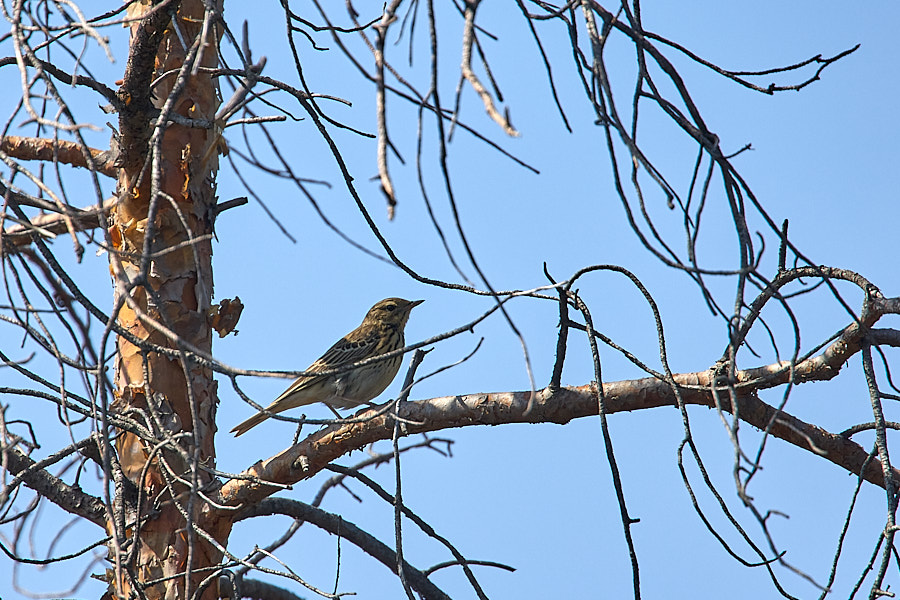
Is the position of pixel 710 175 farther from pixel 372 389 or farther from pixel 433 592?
pixel 372 389

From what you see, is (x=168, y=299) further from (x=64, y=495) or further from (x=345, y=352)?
(x=345, y=352)

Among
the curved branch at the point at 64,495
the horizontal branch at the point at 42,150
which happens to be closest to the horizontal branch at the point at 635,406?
the curved branch at the point at 64,495

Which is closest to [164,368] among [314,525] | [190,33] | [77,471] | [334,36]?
[77,471]

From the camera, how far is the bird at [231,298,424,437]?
7.43 metres

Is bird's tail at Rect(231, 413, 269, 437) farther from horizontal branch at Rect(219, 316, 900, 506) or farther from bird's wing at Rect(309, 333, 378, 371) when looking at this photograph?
horizontal branch at Rect(219, 316, 900, 506)

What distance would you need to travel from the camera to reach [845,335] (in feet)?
11.8

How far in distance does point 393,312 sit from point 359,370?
1.90 m

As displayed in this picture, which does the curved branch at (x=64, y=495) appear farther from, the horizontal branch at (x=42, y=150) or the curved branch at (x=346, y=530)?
the horizontal branch at (x=42, y=150)

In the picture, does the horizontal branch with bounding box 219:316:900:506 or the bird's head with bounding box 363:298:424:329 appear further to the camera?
the bird's head with bounding box 363:298:424:329

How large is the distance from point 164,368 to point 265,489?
69cm

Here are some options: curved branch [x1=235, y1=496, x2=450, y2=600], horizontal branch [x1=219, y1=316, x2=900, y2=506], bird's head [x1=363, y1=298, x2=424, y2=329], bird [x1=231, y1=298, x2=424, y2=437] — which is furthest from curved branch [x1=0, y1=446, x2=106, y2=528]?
bird's head [x1=363, y1=298, x2=424, y2=329]

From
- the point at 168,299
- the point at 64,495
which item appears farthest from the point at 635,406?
the point at 64,495

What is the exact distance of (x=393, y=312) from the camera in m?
9.08

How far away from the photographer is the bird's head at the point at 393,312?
355 inches
